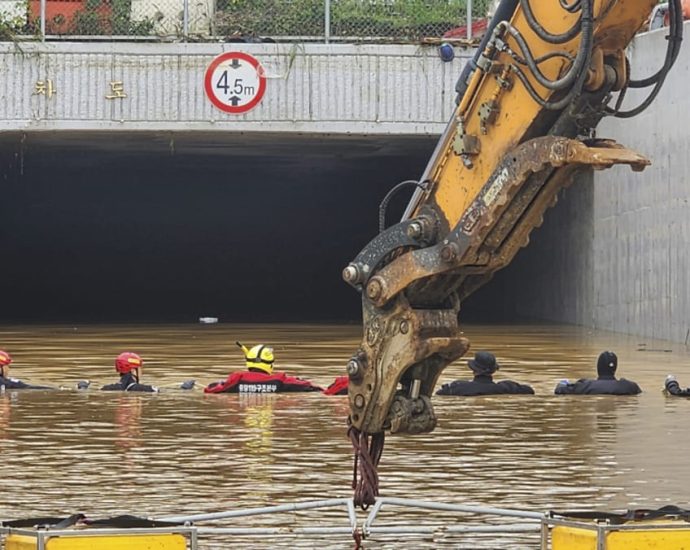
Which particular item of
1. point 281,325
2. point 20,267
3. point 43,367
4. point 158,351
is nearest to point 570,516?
point 43,367

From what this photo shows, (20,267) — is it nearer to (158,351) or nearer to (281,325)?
(281,325)

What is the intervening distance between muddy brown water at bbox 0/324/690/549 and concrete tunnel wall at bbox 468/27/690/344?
4.50m

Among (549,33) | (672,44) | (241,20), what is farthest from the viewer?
(241,20)

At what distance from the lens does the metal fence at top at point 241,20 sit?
30.2m

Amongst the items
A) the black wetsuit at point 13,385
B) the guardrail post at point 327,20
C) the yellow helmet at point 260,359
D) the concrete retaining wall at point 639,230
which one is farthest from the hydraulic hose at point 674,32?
the guardrail post at point 327,20

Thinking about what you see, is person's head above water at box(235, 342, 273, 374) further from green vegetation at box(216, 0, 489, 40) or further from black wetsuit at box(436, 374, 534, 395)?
green vegetation at box(216, 0, 489, 40)

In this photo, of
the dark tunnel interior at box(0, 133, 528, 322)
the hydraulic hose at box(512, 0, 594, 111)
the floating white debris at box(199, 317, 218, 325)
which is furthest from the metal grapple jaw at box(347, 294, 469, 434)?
the dark tunnel interior at box(0, 133, 528, 322)

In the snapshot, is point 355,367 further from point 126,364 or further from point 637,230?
point 637,230

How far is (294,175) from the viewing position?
142ft

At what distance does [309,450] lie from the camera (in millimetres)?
13500

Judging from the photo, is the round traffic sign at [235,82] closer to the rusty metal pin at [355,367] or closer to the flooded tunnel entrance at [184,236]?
the flooded tunnel entrance at [184,236]

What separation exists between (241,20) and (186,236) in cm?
2014

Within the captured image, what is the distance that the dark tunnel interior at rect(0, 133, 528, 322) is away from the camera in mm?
43094

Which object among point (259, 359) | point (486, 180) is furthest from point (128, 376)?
Result: point (486, 180)
